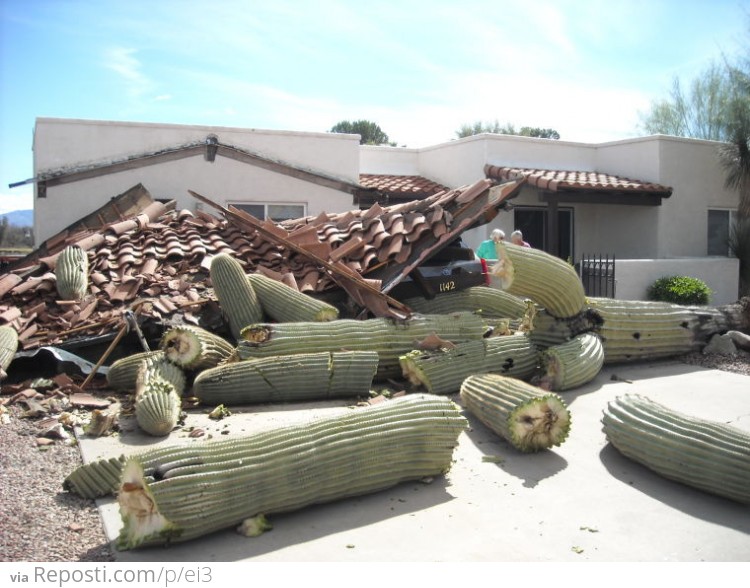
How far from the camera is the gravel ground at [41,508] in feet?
11.2

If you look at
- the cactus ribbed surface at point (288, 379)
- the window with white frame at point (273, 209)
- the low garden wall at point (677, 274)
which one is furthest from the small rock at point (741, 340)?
the window with white frame at point (273, 209)

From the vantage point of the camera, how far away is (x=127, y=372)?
21.0ft

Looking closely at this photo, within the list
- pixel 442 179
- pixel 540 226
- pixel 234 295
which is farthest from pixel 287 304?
pixel 540 226

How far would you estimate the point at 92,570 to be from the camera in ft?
10.6

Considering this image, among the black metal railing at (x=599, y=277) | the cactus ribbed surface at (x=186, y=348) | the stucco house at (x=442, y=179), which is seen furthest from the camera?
the black metal railing at (x=599, y=277)

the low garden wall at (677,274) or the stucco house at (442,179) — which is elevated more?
the stucco house at (442,179)

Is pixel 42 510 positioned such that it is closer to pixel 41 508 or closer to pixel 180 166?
pixel 41 508

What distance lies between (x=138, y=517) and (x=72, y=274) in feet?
17.1

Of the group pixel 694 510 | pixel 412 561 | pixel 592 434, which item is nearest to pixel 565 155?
pixel 592 434

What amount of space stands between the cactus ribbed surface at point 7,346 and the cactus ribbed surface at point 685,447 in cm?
555

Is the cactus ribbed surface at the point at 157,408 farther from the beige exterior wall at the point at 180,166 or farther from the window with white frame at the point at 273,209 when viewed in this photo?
the window with white frame at the point at 273,209

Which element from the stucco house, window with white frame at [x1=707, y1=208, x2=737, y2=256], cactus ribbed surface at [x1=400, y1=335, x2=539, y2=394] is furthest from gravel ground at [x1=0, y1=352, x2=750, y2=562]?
window with white frame at [x1=707, y1=208, x2=737, y2=256]

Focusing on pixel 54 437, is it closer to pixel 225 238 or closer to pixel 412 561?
pixel 412 561

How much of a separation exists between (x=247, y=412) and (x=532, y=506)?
2.70 m
